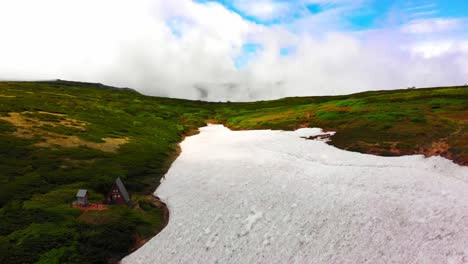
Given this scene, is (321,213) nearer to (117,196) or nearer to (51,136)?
(117,196)

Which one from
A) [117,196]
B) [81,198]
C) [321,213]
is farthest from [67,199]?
[321,213]

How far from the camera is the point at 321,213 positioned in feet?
90.2

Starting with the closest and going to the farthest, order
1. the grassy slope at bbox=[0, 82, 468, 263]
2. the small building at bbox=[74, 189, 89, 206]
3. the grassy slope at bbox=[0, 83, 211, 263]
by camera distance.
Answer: the grassy slope at bbox=[0, 83, 211, 263], the grassy slope at bbox=[0, 82, 468, 263], the small building at bbox=[74, 189, 89, 206]

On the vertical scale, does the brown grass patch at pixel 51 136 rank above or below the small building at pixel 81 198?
above

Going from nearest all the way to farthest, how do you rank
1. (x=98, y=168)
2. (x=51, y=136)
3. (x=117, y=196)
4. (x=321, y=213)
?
(x=321, y=213) → (x=117, y=196) → (x=98, y=168) → (x=51, y=136)

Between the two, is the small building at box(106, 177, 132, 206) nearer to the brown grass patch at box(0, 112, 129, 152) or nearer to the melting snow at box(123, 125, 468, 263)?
the melting snow at box(123, 125, 468, 263)

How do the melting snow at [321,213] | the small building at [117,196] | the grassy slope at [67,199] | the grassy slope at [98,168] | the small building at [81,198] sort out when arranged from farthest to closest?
the small building at [117,196]
the small building at [81,198]
the grassy slope at [98,168]
the grassy slope at [67,199]
the melting snow at [321,213]

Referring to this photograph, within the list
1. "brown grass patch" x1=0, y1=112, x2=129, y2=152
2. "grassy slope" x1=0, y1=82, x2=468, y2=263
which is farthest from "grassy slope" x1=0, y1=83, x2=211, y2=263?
"brown grass patch" x1=0, y1=112, x2=129, y2=152

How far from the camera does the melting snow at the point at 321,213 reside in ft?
72.3

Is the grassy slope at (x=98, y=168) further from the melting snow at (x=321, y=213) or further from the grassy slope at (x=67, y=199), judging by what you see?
the melting snow at (x=321, y=213)

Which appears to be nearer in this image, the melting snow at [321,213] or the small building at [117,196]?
the melting snow at [321,213]

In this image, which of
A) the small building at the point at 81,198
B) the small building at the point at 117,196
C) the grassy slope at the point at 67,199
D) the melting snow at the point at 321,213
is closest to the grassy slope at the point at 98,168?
the grassy slope at the point at 67,199

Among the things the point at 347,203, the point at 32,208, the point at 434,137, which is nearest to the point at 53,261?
the point at 32,208

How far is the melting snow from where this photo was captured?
868 inches
